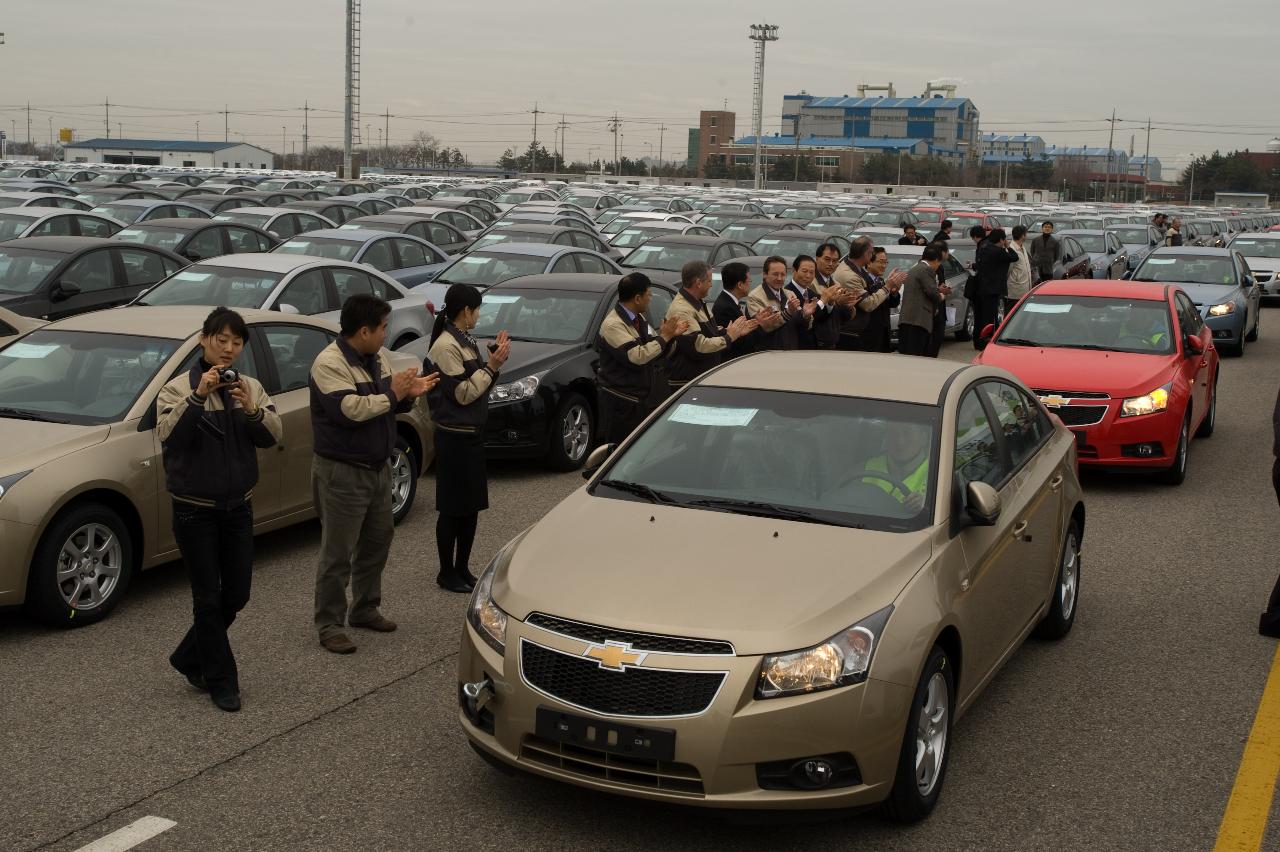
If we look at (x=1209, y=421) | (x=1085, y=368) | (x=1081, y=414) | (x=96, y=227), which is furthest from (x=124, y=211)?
(x=1081, y=414)

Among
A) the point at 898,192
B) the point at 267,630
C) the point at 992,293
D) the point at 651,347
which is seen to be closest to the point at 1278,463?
the point at 651,347

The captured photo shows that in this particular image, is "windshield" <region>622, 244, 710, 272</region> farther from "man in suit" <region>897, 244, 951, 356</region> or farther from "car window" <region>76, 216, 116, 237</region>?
"car window" <region>76, 216, 116, 237</region>

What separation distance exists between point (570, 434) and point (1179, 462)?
503 centimetres

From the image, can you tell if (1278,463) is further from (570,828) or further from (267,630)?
(267,630)

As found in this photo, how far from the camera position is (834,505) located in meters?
5.48

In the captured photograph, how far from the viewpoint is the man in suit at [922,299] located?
14.1 m

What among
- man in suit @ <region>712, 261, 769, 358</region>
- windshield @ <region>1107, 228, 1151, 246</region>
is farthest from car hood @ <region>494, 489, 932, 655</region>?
windshield @ <region>1107, 228, 1151, 246</region>

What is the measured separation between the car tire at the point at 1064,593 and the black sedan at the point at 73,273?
1080 cm

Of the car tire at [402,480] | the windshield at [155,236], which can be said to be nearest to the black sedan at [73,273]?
the windshield at [155,236]

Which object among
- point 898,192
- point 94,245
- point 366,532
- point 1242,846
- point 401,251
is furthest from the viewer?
point 898,192

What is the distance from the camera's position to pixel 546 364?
442 inches

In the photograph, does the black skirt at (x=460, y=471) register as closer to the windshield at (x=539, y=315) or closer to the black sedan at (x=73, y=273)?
the windshield at (x=539, y=315)

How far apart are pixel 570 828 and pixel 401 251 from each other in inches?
564

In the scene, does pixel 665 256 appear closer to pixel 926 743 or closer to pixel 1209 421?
pixel 1209 421
